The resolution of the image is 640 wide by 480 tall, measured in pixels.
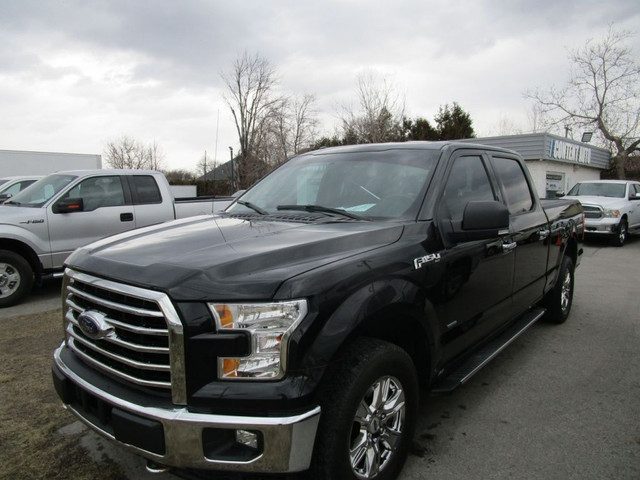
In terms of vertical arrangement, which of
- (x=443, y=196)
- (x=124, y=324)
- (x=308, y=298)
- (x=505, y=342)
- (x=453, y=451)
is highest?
(x=443, y=196)

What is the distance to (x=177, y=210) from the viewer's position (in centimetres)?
809

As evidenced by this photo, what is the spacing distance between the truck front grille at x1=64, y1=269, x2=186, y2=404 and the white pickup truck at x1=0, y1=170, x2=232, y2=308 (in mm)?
4925

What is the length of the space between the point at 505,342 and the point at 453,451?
113cm

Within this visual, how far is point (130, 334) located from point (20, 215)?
562cm

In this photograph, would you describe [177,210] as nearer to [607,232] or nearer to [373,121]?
[607,232]

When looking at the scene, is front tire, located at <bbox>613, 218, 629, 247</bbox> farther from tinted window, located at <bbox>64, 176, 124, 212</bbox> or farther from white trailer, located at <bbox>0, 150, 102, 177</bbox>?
white trailer, located at <bbox>0, 150, 102, 177</bbox>

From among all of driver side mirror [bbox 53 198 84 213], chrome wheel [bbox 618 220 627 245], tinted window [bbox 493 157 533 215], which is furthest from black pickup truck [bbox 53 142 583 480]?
chrome wheel [bbox 618 220 627 245]

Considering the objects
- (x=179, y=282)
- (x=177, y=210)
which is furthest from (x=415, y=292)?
(x=177, y=210)

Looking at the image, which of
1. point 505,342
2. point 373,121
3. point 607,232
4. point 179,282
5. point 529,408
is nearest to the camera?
point 179,282

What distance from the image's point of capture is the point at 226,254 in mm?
2119

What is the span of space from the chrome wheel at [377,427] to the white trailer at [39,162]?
27831 mm

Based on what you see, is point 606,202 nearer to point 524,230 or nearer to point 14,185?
point 524,230

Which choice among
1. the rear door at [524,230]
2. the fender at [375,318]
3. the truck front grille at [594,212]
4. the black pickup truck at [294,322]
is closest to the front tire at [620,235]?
the truck front grille at [594,212]

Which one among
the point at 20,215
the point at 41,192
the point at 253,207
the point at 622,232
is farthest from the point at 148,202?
the point at 622,232
